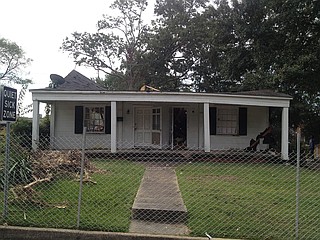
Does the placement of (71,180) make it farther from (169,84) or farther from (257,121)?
(169,84)

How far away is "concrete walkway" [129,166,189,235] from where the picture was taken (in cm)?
513

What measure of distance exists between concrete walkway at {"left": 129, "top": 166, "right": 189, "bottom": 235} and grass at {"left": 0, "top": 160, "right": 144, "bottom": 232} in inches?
6.8

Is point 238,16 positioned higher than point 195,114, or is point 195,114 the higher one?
point 238,16

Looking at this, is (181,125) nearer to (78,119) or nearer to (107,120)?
(107,120)

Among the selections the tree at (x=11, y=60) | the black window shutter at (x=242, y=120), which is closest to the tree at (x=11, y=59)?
the tree at (x=11, y=60)

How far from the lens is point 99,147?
645 inches

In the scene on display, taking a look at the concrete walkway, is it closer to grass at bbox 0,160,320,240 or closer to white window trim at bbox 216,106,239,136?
grass at bbox 0,160,320,240

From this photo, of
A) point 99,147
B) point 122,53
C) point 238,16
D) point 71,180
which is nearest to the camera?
point 71,180

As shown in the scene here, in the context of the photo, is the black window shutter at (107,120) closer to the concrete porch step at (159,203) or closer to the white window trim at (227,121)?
the white window trim at (227,121)

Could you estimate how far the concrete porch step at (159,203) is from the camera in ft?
18.4

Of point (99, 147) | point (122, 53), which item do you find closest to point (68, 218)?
point (99, 147)

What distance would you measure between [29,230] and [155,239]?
171cm

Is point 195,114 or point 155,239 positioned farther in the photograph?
point 195,114

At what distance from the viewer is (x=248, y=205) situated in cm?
651
